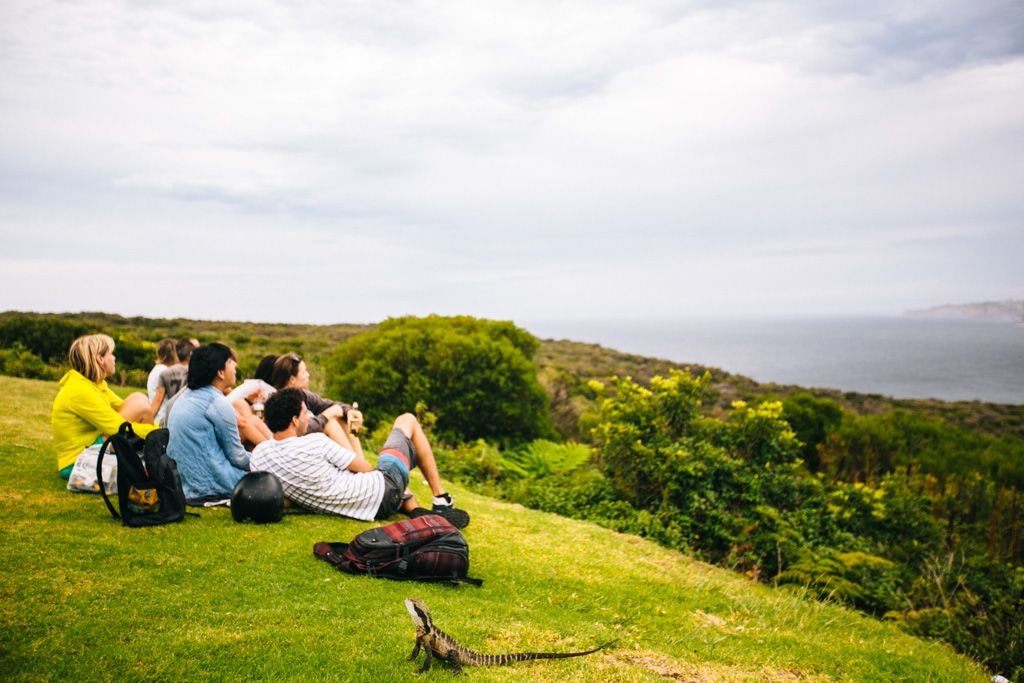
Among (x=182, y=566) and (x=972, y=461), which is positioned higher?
(x=182, y=566)

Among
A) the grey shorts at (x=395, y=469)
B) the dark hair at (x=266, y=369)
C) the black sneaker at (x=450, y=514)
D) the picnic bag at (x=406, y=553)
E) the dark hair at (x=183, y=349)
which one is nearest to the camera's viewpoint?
the picnic bag at (x=406, y=553)

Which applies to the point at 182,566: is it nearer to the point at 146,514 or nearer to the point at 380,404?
the point at 146,514

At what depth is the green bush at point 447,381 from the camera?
14773 millimetres

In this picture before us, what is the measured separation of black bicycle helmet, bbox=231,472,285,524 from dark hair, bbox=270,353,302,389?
5.98 feet

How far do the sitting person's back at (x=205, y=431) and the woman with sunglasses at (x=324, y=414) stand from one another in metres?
0.98

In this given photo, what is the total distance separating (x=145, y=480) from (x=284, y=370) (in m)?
2.42

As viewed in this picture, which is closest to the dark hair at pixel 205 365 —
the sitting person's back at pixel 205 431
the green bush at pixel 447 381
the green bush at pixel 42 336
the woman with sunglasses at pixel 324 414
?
the sitting person's back at pixel 205 431

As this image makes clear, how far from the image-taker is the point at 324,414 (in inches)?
307

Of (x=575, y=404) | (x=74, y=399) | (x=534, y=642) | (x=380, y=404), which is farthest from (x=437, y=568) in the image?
(x=575, y=404)

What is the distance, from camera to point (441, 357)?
15.0 metres

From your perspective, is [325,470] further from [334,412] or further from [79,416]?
[79,416]

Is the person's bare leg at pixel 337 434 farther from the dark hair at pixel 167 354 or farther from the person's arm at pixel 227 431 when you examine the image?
the dark hair at pixel 167 354

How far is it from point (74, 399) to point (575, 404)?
13514mm

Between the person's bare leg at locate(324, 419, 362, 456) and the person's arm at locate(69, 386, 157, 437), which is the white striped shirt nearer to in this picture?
the person's bare leg at locate(324, 419, 362, 456)
